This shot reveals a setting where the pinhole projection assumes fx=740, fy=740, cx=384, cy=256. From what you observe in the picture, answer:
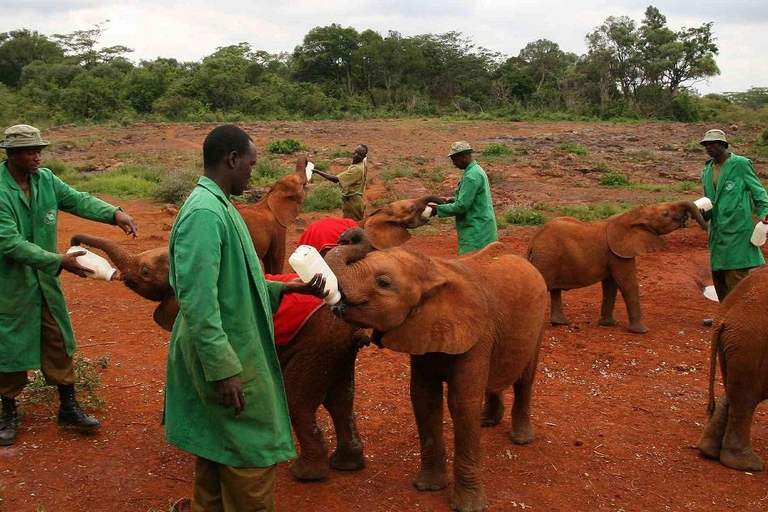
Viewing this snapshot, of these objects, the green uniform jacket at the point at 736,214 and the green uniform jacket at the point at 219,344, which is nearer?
the green uniform jacket at the point at 219,344

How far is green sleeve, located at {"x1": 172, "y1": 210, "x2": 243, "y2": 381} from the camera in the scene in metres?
3.11

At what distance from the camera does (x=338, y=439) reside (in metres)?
5.04

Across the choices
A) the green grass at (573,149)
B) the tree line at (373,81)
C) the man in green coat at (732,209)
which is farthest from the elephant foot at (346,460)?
the tree line at (373,81)

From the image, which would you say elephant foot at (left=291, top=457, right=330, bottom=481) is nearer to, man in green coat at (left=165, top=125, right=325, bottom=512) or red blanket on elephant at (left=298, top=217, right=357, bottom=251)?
man in green coat at (left=165, top=125, right=325, bottom=512)

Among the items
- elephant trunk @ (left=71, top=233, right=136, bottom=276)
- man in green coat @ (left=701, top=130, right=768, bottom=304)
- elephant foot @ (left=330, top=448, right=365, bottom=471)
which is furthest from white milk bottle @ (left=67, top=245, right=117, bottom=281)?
man in green coat @ (left=701, top=130, right=768, bottom=304)

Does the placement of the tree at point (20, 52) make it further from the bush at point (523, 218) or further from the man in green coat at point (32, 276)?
the man in green coat at point (32, 276)

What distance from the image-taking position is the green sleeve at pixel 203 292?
3113 millimetres

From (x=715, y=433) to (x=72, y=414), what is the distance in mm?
4750

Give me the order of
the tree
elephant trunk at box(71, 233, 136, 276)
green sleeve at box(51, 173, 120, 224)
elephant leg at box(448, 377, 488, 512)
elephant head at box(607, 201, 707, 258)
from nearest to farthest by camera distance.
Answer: elephant leg at box(448, 377, 488, 512) < elephant trunk at box(71, 233, 136, 276) < green sleeve at box(51, 173, 120, 224) < elephant head at box(607, 201, 707, 258) < the tree

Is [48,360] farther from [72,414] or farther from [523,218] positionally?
[523,218]

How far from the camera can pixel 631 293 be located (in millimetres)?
8625

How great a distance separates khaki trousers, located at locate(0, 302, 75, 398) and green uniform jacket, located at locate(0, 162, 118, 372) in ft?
0.17

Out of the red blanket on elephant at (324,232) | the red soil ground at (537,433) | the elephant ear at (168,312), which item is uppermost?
the red blanket on elephant at (324,232)

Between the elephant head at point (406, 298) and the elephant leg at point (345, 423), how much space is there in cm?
87
